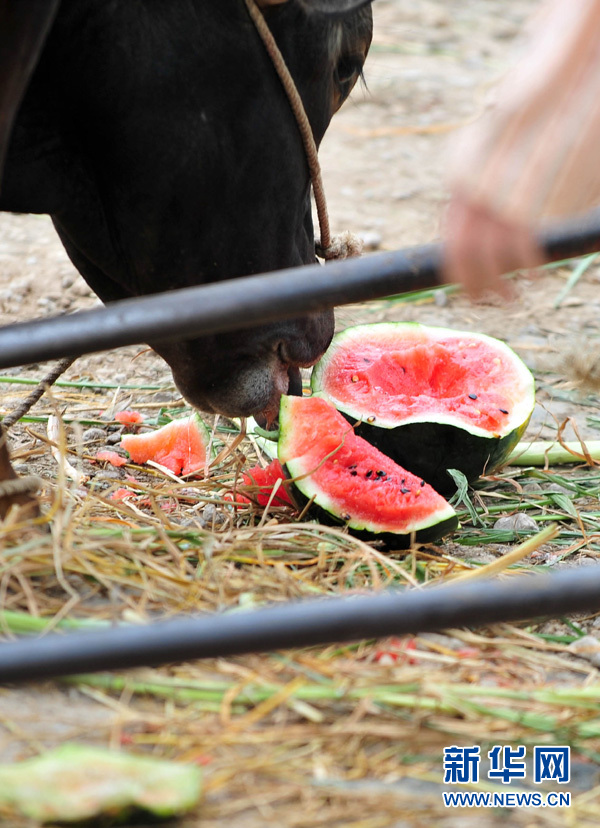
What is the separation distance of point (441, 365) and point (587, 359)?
852mm

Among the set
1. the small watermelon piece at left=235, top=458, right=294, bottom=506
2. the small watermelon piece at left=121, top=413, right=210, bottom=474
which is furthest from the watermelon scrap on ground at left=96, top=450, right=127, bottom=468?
the small watermelon piece at left=235, top=458, right=294, bottom=506

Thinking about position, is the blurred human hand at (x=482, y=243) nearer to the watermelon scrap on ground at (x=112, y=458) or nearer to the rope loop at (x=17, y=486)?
the rope loop at (x=17, y=486)

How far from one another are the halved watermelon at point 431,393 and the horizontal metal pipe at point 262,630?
1.14 m

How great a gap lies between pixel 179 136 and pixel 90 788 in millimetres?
1349

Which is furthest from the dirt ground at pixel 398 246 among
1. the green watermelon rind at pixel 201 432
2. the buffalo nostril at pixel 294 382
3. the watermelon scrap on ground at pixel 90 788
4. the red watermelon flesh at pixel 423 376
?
the buffalo nostril at pixel 294 382

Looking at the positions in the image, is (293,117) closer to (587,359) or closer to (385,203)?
(587,359)

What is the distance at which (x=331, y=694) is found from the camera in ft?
5.20

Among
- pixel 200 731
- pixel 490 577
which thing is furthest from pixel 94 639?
pixel 490 577

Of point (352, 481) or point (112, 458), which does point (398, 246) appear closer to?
point (112, 458)

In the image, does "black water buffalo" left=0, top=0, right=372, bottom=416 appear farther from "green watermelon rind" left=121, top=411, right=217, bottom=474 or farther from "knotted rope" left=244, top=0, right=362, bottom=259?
"green watermelon rind" left=121, top=411, right=217, bottom=474

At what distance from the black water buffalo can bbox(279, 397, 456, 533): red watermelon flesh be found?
248 millimetres

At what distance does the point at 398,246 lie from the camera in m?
4.91

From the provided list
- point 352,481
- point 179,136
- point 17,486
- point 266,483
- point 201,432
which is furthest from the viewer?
point 201,432

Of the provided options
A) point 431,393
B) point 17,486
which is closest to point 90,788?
point 17,486
